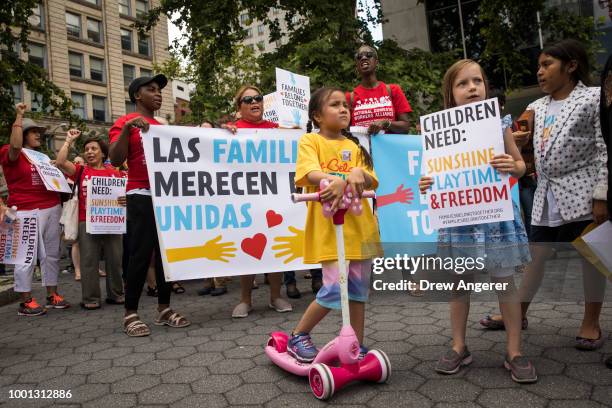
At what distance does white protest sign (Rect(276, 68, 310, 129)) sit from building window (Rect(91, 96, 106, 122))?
38659 mm

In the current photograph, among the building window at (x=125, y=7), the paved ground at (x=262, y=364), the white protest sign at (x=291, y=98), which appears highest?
the building window at (x=125, y=7)

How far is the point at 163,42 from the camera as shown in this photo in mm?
46375

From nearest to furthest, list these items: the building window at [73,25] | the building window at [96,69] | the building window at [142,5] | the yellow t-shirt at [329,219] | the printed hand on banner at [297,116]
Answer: the yellow t-shirt at [329,219], the printed hand on banner at [297,116], the building window at [73,25], the building window at [96,69], the building window at [142,5]

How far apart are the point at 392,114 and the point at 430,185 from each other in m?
2.25

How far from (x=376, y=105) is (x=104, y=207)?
128 inches

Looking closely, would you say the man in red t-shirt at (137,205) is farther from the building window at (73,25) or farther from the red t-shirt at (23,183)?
the building window at (73,25)

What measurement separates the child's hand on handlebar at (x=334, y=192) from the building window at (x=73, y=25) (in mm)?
43073

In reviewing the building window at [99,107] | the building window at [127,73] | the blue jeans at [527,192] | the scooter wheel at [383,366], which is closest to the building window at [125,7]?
the building window at [127,73]

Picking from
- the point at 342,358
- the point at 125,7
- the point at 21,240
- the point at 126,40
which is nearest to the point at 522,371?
the point at 342,358

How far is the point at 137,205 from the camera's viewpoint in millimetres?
4051

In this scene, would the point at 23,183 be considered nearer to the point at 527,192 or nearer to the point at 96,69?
the point at 527,192

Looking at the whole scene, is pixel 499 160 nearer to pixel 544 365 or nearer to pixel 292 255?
pixel 544 365

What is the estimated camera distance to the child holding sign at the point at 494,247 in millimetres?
2537

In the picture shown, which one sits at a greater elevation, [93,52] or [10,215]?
[93,52]
